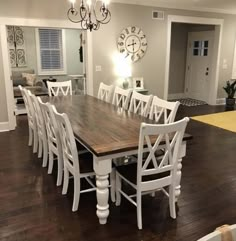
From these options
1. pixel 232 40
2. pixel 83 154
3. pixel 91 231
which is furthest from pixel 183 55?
pixel 91 231

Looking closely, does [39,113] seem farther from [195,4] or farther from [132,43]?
[195,4]

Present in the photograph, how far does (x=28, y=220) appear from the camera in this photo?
2.43 metres

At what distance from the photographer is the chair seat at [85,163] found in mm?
2527

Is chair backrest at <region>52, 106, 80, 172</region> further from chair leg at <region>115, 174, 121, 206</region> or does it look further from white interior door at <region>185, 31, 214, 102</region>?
white interior door at <region>185, 31, 214, 102</region>

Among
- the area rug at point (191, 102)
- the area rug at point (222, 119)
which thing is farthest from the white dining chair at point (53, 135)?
the area rug at point (191, 102)

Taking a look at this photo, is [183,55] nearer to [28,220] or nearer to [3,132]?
[3,132]

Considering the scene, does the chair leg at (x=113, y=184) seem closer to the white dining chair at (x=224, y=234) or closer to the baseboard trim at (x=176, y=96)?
the white dining chair at (x=224, y=234)

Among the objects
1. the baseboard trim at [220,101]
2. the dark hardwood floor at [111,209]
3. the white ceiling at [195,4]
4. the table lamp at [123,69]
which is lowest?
the dark hardwood floor at [111,209]

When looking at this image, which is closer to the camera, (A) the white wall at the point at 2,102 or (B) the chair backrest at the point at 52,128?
(B) the chair backrest at the point at 52,128

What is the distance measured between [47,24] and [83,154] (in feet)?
10.8

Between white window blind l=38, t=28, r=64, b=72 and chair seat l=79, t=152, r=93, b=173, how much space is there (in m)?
6.77

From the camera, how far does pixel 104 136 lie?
2.43 m

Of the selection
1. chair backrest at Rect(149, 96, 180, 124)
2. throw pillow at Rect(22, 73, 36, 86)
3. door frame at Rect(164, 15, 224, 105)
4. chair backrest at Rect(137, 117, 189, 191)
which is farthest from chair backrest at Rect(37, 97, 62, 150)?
throw pillow at Rect(22, 73, 36, 86)

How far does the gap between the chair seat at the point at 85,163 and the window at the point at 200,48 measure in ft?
21.0
